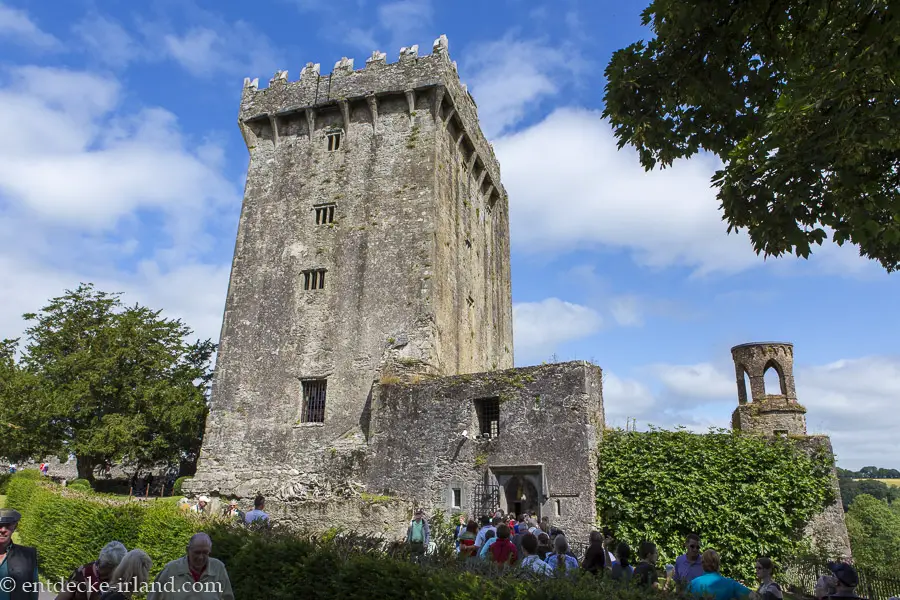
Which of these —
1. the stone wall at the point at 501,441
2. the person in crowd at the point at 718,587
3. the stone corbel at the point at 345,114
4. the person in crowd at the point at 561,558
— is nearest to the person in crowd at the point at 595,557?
the person in crowd at the point at 561,558

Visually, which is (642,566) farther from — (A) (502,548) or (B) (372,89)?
(B) (372,89)

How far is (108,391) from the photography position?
28844mm

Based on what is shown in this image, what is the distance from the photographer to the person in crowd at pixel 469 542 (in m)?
8.18

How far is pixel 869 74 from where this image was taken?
555 cm

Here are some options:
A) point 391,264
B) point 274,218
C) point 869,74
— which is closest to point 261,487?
point 391,264

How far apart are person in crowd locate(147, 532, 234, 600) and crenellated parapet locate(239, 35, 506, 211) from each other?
20.2 m

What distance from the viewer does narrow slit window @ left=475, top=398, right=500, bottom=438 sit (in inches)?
669

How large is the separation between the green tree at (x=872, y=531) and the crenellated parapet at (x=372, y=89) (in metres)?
37.0

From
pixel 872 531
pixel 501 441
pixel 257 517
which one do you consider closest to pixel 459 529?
pixel 501 441

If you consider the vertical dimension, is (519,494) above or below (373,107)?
below

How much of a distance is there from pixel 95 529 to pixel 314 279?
12.1 metres

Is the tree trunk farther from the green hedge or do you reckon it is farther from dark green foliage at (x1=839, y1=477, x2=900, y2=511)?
dark green foliage at (x1=839, y1=477, x2=900, y2=511)

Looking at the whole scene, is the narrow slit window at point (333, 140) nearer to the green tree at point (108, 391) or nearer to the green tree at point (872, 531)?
the green tree at point (108, 391)

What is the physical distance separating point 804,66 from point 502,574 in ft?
20.5
